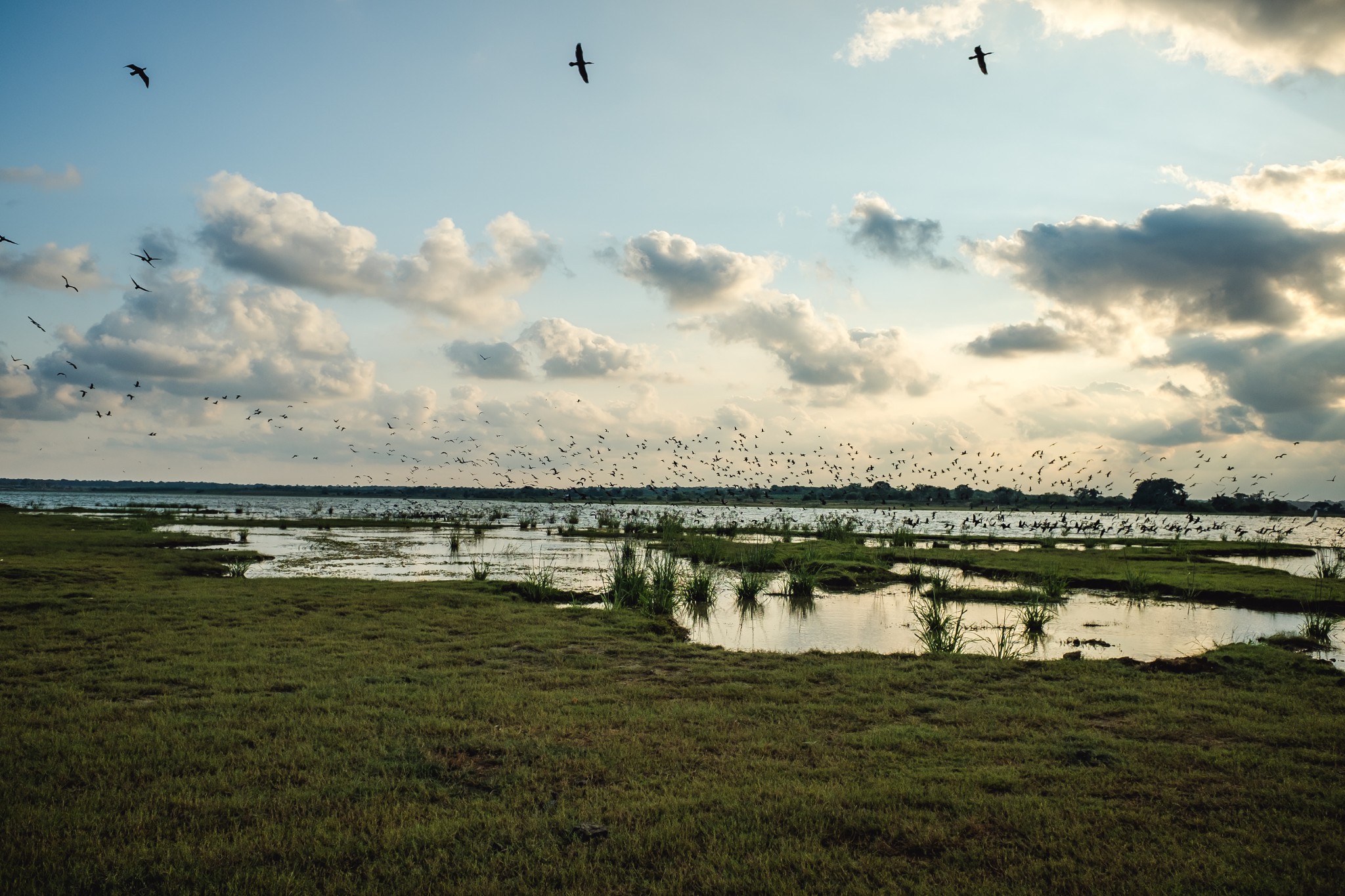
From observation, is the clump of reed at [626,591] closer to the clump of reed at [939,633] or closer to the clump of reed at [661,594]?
the clump of reed at [661,594]

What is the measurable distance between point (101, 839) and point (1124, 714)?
1213 cm

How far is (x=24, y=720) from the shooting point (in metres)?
9.38

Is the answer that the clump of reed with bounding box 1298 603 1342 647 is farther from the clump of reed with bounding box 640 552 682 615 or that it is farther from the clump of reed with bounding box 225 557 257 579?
the clump of reed with bounding box 225 557 257 579

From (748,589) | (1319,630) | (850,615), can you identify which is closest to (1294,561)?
(1319,630)

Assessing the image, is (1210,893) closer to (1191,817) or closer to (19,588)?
(1191,817)

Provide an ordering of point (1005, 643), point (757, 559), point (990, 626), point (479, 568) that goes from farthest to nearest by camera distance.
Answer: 1. point (757, 559)
2. point (479, 568)
3. point (990, 626)
4. point (1005, 643)

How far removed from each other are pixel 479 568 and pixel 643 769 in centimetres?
2450

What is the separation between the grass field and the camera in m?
6.12

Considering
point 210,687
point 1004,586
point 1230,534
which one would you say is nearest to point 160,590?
point 210,687

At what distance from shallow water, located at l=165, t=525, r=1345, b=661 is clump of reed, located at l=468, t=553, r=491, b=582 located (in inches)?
13.3

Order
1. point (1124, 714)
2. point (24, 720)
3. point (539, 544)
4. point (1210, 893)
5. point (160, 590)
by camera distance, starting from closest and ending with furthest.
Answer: point (1210, 893) → point (24, 720) → point (1124, 714) → point (160, 590) → point (539, 544)

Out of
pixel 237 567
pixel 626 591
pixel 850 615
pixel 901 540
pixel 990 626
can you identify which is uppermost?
pixel 626 591

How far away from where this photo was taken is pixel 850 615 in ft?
A: 72.6

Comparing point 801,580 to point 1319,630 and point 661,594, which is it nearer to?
point 661,594
